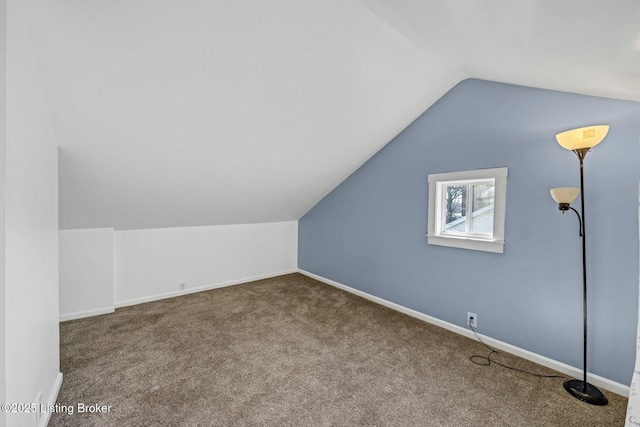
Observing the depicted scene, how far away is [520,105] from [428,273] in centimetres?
180

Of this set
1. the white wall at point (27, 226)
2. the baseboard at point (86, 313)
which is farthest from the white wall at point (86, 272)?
the white wall at point (27, 226)

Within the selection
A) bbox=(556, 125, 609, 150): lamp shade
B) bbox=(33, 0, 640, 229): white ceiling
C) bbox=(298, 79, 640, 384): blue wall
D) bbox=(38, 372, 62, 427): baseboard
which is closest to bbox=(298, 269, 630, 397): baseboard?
bbox=(298, 79, 640, 384): blue wall

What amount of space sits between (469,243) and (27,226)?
3.20 meters

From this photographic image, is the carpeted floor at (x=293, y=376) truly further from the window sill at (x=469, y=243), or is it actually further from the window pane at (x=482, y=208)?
the window pane at (x=482, y=208)

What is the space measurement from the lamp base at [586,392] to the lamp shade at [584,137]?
5.32 feet

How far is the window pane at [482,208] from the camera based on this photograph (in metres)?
2.70

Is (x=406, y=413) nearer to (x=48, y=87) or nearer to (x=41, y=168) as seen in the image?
(x=41, y=168)

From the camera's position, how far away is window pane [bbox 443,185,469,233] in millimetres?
2923

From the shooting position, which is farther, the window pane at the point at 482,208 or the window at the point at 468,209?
the window pane at the point at 482,208

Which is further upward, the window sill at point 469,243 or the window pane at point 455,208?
the window pane at point 455,208

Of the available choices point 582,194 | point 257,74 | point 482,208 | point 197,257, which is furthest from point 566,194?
point 197,257

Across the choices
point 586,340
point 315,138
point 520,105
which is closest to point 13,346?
point 315,138

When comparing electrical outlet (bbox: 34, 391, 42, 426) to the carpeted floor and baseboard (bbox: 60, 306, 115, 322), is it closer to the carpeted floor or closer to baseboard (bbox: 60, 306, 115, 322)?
the carpeted floor

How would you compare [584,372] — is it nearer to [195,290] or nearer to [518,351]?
[518,351]
